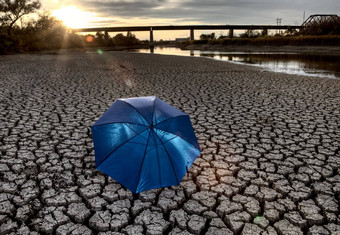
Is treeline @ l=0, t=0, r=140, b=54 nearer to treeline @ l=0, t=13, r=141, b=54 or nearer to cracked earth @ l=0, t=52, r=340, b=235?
treeline @ l=0, t=13, r=141, b=54

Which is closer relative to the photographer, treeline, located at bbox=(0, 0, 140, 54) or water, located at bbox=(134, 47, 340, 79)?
water, located at bbox=(134, 47, 340, 79)

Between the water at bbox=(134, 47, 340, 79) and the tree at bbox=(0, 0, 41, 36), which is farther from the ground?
the tree at bbox=(0, 0, 41, 36)

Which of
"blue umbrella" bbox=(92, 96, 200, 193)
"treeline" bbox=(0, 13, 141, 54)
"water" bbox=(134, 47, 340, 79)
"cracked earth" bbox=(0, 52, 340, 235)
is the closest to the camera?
"cracked earth" bbox=(0, 52, 340, 235)

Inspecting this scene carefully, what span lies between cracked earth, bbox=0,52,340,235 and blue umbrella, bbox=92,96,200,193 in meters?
0.29

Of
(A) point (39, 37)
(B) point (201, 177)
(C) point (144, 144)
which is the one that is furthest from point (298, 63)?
(A) point (39, 37)

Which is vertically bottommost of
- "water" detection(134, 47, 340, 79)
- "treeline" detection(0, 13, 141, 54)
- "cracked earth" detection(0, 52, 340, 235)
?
"cracked earth" detection(0, 52, 340, 235)

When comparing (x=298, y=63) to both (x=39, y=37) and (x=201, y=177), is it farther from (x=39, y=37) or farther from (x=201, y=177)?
(x=39, y=37)

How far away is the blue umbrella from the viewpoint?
2523 millimetres

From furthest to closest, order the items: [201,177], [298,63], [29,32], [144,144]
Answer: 1. [29,32]
2. [298,63]
3. [201,177]
4. [144,144]

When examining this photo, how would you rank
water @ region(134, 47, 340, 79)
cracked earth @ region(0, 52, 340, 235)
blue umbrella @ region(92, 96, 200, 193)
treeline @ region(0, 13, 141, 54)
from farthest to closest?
1. treeline @ region(0, 13, 141, 54)
2. water @ region(134, 47, 340, 79)
3. blue umbrella @ region(92, 96, 200, 193)
4. cracked earth @ region(0, 52, 340, 235)

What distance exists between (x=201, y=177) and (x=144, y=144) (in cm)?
93

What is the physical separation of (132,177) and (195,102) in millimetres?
4184

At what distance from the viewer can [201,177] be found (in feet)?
10.2

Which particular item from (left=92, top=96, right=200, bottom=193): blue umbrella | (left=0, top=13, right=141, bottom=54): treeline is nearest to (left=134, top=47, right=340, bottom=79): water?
(left=92, top=96, right=200, bottom=193): blue umbrella
